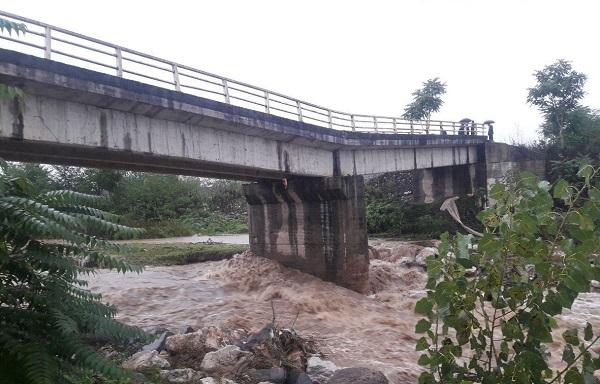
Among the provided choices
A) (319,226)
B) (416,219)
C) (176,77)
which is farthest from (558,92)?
(176,77)

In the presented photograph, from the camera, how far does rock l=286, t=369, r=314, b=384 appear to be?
7.57m

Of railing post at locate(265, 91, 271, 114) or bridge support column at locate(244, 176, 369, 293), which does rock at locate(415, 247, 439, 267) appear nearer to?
bridge support column at locate(244, 176, 369, 293)

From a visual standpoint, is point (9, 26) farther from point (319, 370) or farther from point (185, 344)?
point (319, 370)

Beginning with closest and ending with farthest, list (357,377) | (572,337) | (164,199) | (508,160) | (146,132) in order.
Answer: (572,337) < (357,377) < (146,132) < (508,160) < (164,199)

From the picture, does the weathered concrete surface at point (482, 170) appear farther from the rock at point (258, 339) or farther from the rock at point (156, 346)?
the rock at point (156, 346)

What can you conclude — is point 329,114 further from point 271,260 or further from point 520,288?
point 520,288

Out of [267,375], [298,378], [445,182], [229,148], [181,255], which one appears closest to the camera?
[267,375]

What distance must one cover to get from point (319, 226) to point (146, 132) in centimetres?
852

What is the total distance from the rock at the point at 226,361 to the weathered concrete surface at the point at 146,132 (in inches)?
227

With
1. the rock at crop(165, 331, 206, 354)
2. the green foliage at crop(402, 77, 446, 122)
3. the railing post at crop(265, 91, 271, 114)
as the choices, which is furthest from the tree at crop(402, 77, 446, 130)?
the rock at crop(165, 331, 206, 354)

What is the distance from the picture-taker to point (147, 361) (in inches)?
291

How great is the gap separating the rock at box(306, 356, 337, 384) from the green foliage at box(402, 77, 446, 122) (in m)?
34.5

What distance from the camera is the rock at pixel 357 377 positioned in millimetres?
7221

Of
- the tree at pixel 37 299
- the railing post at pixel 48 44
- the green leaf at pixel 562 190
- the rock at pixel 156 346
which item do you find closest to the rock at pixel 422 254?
the rock at pixel 156 346
